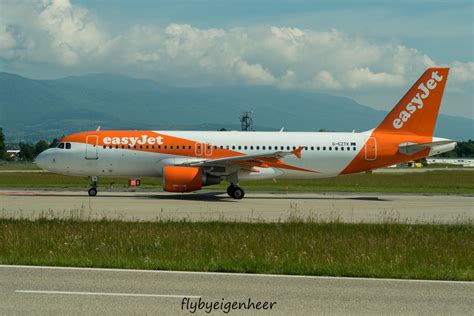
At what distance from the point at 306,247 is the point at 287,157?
19.2m

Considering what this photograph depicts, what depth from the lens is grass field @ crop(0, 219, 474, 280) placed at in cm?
1214

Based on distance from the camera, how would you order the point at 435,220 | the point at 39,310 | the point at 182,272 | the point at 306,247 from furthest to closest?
the point at 435,220 → the point at 306,247 → the point at 182,272 → the point at 39,310

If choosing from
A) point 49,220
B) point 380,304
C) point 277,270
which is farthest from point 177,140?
point 380,304

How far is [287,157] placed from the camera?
33875mm

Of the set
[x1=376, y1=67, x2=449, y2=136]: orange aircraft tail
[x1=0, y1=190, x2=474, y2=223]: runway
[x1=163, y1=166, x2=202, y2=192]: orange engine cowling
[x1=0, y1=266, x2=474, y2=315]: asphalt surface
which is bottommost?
[x1=0, y1=266, x2=474, y2=315]: asphalt surface

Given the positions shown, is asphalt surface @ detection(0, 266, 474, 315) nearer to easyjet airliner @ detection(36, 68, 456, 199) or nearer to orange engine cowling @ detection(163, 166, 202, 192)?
orange engine cowling @ detection(163, 166, 202, 192)

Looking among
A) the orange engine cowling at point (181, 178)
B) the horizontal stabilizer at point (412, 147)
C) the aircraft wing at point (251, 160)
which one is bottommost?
the orange engine cowling at point (181, 178)

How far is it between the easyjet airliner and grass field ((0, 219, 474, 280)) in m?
13.0

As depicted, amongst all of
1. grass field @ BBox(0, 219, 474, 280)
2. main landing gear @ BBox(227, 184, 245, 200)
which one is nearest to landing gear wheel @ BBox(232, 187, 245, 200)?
main landing gear @ BBox(227, 184, 245, 200)

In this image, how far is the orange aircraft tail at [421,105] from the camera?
3522cm

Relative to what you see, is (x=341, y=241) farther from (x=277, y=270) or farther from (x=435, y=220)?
(x=435, y=220)

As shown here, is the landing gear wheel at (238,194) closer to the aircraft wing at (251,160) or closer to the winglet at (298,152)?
the aircraft wing at (251,160)

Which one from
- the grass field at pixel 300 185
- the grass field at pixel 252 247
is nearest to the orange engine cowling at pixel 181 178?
the grass field at pixel 300 185

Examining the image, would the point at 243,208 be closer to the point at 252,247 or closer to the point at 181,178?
the point at 181,178
